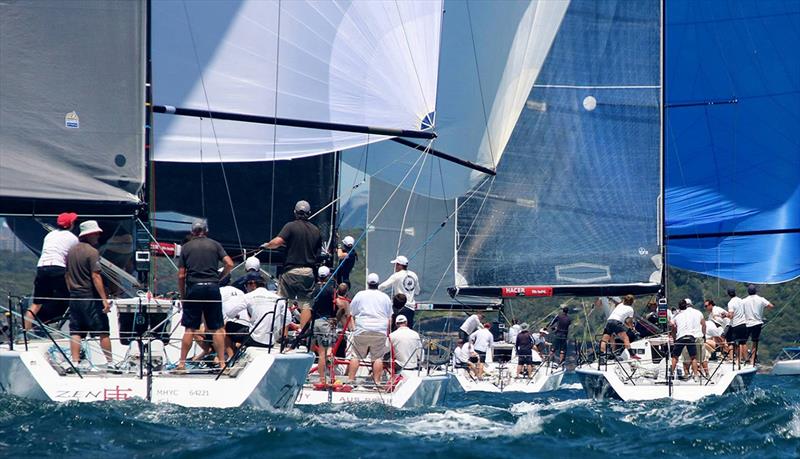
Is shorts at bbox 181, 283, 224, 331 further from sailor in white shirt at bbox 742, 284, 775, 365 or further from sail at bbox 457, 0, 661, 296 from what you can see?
sailor in white shirt at bbox 742, 284, 775, 365

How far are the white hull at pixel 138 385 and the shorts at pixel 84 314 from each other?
508mm

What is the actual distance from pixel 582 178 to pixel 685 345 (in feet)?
21.2

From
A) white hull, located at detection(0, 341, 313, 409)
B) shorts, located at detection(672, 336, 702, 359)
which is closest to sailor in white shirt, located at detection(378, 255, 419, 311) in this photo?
shorts, located at detection(672, 336, 702, 359)

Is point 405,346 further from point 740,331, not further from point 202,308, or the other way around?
point 740,331

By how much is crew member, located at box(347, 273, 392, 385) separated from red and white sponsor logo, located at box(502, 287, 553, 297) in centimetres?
915

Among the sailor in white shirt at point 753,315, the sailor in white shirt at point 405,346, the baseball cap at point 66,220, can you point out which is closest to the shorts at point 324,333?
the sailor in white shirt at point 405,346

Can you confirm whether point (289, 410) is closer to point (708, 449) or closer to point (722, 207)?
point (708, 449)

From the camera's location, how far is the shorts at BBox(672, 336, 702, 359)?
1650 cm

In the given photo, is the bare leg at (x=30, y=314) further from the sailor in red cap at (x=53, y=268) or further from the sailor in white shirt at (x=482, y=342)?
the sailor in white shirt at (x=482, y=342)

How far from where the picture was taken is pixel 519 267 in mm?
22484

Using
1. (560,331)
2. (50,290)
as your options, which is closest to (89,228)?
(50,290)

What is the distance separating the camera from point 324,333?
13.2m

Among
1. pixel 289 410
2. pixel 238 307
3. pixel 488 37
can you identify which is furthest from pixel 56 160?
A: pixel 488 37

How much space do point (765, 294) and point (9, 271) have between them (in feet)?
134
